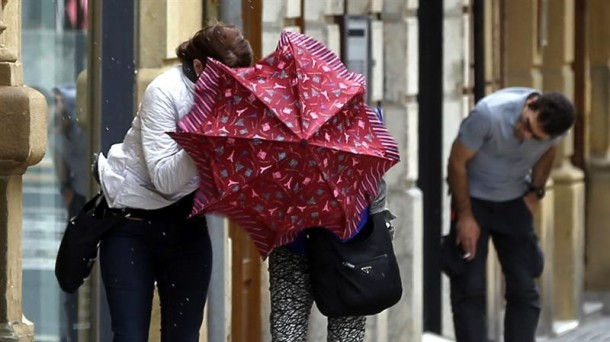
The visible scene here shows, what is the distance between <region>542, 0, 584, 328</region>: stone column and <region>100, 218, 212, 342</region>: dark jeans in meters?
8.23

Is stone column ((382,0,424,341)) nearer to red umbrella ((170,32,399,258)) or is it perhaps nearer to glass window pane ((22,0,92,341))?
glass window pane ((22,0,92,341))

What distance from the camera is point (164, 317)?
776 centimetres

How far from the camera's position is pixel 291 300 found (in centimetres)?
772

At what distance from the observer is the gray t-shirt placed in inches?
413

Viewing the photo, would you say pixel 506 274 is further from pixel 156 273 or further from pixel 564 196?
pixel 564 196

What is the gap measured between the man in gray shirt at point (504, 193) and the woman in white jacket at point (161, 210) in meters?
3.08

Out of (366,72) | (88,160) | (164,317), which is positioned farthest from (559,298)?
(164,317)

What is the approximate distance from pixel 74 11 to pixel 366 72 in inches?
134

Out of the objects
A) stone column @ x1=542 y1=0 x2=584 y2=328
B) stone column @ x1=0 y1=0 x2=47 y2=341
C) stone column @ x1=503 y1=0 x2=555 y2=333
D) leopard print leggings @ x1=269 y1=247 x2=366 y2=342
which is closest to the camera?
stone column @ x1=0 y1=0 x2=47 y2=341

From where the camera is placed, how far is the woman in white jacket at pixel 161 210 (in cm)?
733

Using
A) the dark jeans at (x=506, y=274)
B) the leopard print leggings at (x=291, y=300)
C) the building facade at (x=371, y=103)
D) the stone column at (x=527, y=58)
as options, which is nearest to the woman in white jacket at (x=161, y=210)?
the leopard print leggings at (x=291, y=300)

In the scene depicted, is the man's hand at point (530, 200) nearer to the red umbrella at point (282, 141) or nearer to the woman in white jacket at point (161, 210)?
the woman in white jacket at point (161, 210)

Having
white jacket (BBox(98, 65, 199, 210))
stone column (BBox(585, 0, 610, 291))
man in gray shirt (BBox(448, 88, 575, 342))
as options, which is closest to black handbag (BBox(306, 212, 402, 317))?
white jacket (BBox(98, 65, 199, 210))

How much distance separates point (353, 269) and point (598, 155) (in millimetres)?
10005
